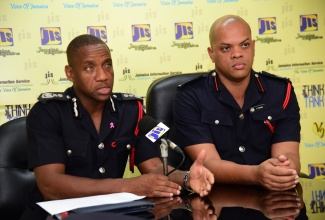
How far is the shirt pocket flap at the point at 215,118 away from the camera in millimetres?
2723

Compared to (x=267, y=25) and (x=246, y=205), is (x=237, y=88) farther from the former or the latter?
(x=267, y=25)

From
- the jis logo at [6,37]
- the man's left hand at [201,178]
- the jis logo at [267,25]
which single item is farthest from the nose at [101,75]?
the jis logo at [267,25]

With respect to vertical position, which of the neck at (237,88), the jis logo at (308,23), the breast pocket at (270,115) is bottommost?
the breast pocket at (270,115)

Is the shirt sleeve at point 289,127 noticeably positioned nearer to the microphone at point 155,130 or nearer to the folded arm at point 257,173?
the folded arm at point 257,173

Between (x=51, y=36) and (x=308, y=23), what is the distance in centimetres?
201

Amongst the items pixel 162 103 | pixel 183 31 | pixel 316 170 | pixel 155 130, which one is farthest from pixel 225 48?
pixel 316 170

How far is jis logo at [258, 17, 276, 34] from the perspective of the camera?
438 cm

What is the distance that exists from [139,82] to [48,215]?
8.29ft

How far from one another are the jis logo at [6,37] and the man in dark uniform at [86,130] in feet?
5.36

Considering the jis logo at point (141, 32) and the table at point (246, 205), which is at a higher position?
the jis logo at point (141, 32)

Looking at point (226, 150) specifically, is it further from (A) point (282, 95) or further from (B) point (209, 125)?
(A) point (282, 95)

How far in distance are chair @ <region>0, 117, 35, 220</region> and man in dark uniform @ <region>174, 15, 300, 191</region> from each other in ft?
2.48

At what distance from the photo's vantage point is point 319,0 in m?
4.47

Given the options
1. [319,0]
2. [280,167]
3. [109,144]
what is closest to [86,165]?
[109,144]
